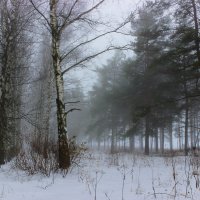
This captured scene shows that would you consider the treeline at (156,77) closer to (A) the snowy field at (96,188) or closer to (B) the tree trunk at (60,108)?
(A) the snowy field at (96,188)

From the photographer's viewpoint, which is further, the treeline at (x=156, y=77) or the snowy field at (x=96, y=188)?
the treeline at (x=156, y=77)

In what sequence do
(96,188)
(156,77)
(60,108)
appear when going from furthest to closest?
(156,77) < (60,108) < (96,188)

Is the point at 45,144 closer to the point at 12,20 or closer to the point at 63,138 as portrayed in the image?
the point at 63,138

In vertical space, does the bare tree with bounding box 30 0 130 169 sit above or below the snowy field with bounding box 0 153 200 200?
above

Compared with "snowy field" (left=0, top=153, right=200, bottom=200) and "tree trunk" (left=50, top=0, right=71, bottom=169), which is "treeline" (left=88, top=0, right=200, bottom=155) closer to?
"snowy field" (left=0, top=153, right=200, bottom=200)

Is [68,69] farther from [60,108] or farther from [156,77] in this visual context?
[156,77]

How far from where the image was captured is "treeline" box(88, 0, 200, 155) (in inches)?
615

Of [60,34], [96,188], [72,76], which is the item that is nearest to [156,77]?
[72,76]

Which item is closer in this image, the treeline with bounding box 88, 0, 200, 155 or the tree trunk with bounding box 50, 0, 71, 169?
the tree trunk with bounding box 50, 0, 71, 169

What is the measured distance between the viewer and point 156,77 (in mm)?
23625

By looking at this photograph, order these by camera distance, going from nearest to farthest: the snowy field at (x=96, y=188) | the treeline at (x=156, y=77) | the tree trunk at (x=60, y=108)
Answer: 1. the snowy field at (x=96, y=188)
2. the tree trunk at (x=60, y=108)
3. the treeline at (x=156, y=77)

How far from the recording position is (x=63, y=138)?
9633 mm

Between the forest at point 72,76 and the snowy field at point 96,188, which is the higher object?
the forest at point 72,76

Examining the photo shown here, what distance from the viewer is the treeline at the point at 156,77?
15633mm
